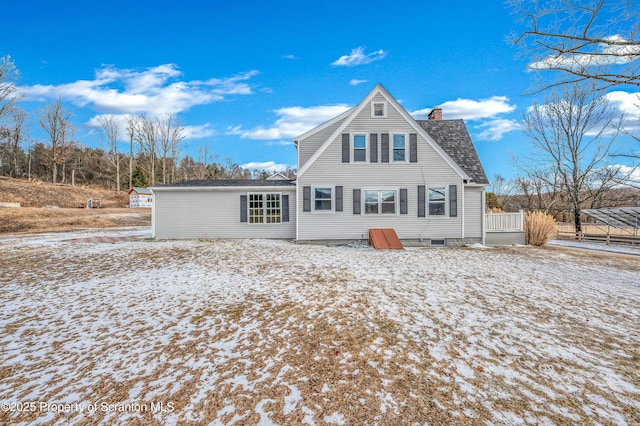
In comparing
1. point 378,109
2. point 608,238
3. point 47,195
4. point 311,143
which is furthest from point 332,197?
point 47,195

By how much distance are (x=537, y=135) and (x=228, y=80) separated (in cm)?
2595

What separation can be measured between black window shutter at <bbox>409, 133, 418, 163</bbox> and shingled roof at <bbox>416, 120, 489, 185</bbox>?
2.48 m

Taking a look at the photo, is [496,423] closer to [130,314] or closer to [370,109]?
[130,314]

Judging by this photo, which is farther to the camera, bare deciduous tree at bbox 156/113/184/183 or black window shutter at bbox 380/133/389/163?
bare deciduous tree at bbox 156/113/184/183

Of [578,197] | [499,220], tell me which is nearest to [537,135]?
[578,197]

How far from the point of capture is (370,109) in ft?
43.3

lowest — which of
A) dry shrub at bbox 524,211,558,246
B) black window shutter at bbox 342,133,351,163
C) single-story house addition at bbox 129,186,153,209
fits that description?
dry shrub at bbox 524,211,558,246

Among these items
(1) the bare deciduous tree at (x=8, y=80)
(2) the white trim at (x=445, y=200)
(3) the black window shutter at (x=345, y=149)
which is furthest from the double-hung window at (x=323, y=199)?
(1) the bare deciduous tree at (x=8, y=80)

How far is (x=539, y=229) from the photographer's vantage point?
1416 centimetres

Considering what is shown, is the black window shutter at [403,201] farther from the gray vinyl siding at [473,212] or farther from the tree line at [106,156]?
the tree line at [106,156]

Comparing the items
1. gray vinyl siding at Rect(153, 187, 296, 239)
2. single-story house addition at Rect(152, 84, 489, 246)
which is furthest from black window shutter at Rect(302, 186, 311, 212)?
gray vinyl siding at Rect(153, 187, 296, 239)

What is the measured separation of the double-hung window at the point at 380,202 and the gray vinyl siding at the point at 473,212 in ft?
12.1

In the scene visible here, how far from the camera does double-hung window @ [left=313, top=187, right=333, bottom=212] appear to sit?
1334cm

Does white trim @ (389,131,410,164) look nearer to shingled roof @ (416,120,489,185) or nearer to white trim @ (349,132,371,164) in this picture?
white trim @ (349,132,371,164)
